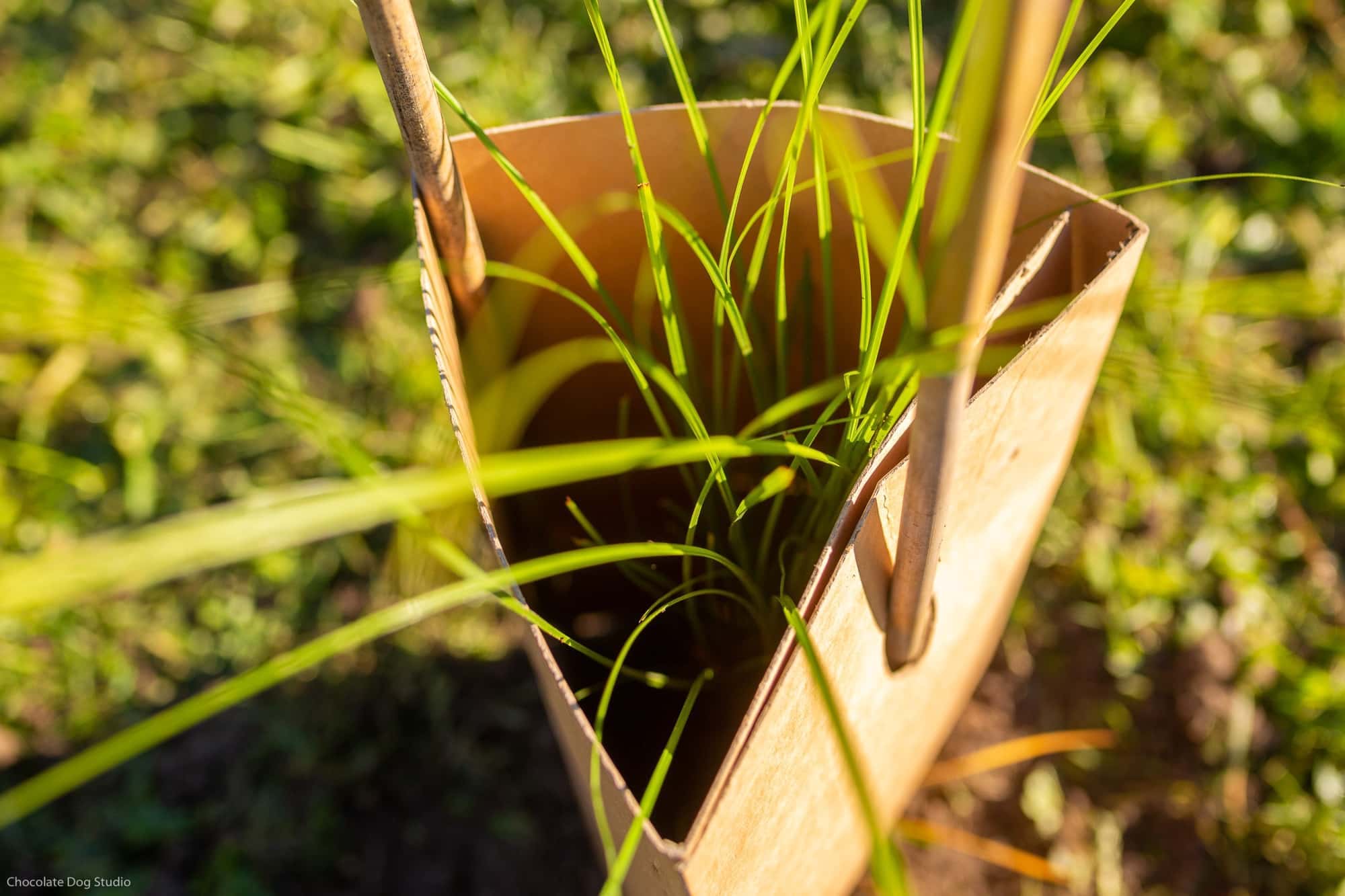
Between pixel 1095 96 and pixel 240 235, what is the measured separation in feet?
3.20

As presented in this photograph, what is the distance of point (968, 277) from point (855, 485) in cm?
11

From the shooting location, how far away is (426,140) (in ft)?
1.12

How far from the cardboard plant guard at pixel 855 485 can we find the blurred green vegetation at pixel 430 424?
0.21 metres

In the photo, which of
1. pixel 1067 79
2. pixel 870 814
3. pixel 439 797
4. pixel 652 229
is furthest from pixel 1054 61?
pixel 439 797

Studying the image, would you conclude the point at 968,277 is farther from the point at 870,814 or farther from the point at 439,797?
the point at 439,797

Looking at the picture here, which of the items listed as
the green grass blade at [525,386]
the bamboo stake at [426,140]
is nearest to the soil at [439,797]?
the green grass blade at [525,386]

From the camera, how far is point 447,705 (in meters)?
0.79

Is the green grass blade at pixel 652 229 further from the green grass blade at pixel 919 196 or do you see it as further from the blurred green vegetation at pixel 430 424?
the blurred green vegetation at pixel 430 424

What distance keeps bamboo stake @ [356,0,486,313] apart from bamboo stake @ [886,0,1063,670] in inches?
7.7

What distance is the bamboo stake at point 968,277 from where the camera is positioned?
0.59 feet

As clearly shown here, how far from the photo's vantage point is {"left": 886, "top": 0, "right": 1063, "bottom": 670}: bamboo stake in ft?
0.59

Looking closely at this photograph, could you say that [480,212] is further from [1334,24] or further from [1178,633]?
[1334,24]

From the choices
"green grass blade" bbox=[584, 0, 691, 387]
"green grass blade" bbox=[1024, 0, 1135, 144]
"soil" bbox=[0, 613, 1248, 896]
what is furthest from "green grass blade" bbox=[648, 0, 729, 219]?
"soil" bbox=[0, 613, 1248, 896]

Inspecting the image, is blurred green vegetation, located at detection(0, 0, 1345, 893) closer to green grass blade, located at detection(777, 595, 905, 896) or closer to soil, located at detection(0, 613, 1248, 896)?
soil, located at detection(0, 613, 1248, 896)
